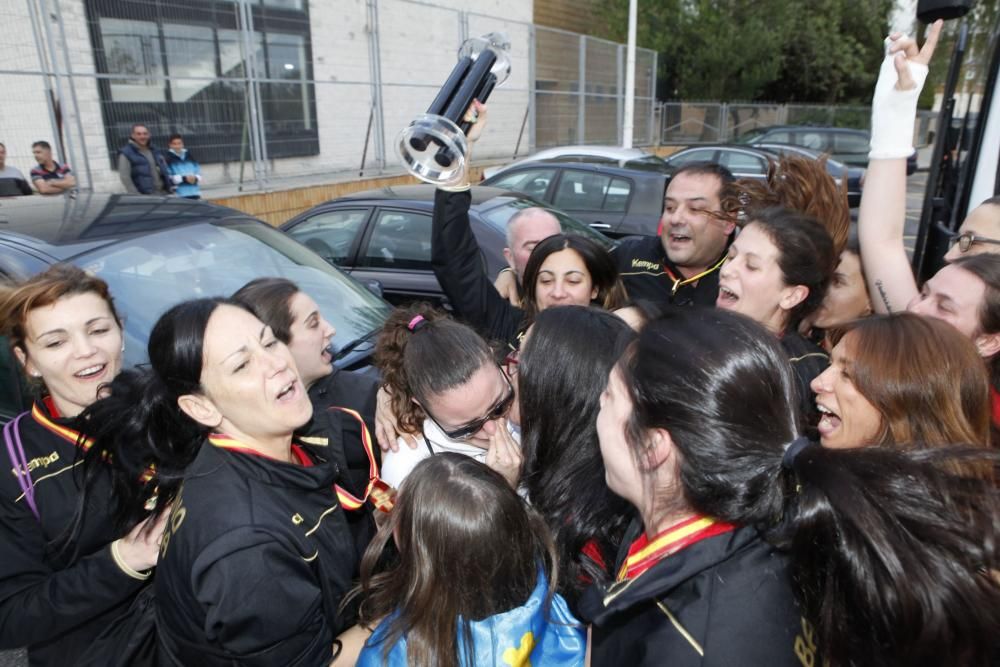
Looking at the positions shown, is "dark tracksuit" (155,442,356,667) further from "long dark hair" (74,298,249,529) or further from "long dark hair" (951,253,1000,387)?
"long dark hair" (951,253,1000,387)

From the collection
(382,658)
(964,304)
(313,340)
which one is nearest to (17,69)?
(313,340)

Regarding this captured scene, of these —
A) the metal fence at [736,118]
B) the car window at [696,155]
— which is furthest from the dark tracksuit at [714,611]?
the metal fence at [736,118]

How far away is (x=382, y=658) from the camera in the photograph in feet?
4.86

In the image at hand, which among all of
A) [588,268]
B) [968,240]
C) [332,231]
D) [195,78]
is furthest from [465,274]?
[195,78]

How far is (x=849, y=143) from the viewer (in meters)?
16.4

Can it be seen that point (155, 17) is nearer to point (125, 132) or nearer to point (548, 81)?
point (125, 132)

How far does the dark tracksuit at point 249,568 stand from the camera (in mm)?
1412

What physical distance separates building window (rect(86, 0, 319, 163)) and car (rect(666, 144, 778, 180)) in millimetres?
7057

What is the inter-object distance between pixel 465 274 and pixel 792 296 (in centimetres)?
132

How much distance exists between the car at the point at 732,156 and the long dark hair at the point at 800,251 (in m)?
10.4

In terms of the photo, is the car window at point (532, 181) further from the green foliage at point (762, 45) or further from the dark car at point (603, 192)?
the green foliage at point (762, 45)

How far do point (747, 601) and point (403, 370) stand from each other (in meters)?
1.32

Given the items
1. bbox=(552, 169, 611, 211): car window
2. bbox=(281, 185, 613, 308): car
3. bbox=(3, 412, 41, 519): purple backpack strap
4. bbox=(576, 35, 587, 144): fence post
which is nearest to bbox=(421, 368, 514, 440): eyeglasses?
bbox=(3, 412, 41, 519): purple backpack strap

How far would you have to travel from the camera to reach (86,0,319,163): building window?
8773 millimetres
